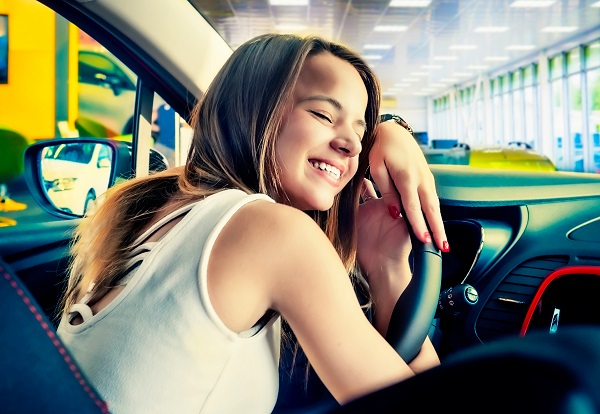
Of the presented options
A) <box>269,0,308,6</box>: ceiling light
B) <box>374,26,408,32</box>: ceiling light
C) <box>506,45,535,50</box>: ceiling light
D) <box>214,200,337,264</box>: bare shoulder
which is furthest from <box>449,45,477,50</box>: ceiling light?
<box>214,200,337,264</box>: bare shoulder

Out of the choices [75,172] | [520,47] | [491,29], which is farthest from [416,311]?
[520,47]

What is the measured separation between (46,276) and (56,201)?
433mm

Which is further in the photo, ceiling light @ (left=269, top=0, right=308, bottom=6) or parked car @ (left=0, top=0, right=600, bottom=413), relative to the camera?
ceiling light @ (left=269, top=0, right=308, bottom=6)

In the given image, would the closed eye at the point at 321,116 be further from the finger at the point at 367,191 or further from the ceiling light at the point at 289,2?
the ceiling light at the point at 289,2

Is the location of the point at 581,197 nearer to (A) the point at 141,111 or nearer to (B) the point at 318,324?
(B) the point at 318,324

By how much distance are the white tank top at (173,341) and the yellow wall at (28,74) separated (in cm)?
557

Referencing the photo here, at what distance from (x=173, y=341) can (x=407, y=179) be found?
0.59 metres

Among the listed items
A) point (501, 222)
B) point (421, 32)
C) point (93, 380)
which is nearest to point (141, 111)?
point (501, 222)

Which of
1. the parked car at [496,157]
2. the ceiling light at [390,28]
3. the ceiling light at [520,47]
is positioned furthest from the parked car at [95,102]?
the ceiling light at [520,47]

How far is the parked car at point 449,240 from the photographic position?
0.54 metres

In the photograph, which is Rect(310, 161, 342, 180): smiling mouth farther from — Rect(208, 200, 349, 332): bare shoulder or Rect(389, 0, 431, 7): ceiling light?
Rect(389, 0, 431, 7): ceiling light

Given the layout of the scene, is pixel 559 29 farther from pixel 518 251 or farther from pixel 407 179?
pixel 407 179

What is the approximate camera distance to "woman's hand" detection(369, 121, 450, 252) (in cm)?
112

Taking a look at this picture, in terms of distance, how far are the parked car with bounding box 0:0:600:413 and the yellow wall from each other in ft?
14.9
